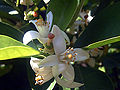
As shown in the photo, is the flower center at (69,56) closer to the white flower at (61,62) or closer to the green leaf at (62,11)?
the white flower at (61,62)

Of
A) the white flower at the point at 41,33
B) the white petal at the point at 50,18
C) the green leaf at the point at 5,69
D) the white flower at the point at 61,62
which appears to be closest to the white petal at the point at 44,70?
the white flower at the point at 61,62

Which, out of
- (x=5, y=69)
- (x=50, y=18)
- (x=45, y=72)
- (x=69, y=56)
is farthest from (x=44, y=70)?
(x=5, y=69)

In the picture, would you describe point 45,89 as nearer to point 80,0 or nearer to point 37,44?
point 37,44

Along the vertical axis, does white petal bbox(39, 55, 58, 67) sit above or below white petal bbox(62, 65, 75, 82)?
above

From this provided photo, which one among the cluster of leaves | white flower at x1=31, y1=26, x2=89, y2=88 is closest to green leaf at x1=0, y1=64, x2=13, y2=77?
the cluster of leaves

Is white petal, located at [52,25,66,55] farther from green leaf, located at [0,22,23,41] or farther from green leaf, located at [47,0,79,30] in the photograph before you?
green leaf, located at [0,22,23,41]

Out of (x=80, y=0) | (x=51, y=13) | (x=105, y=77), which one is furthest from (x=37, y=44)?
(x=105, y=77)

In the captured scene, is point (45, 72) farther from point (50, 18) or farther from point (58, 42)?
point (50, 18)
